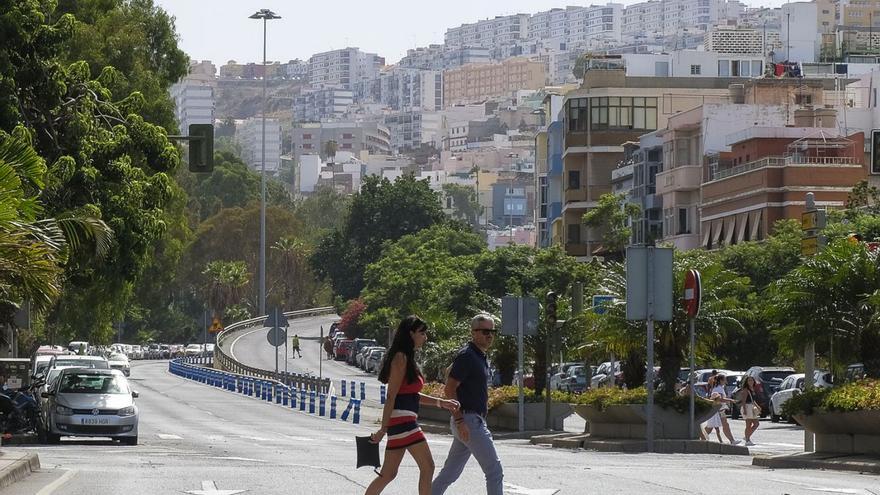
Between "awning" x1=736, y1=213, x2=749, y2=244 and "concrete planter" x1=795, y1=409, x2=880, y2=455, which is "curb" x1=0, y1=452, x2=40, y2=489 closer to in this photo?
"concrete planter" x1=795, y1=409, x2=880, y2=455

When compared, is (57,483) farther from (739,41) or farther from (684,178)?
(739,41)

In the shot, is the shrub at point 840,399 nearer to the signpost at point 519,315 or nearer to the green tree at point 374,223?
the signpost at point 519,315

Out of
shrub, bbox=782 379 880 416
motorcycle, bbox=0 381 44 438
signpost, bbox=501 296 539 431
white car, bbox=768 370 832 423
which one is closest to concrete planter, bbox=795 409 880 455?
shrub, bbox=782 379 880 416

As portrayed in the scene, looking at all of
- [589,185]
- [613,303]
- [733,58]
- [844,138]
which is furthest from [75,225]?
[733,58]

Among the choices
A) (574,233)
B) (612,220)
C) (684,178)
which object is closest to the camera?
(612,220)

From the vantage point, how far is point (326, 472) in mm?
22672

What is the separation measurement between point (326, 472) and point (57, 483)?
11.2 ft

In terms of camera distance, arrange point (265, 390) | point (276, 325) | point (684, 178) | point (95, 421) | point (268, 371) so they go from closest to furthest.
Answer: point (95, 421), point (276, 325), point (265, 390), point (268, 371), point (684, 178)

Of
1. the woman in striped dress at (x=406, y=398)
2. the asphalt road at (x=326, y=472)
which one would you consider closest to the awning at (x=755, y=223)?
the asphalt road at (x=326, y=472)

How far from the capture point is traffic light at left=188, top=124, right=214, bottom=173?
34.6 metres

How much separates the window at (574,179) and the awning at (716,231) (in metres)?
23.9

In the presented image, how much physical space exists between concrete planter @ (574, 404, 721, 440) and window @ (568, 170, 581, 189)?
73.6 metres

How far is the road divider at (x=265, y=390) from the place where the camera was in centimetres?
5322

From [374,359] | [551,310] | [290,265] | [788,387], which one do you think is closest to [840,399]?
[551,310]
